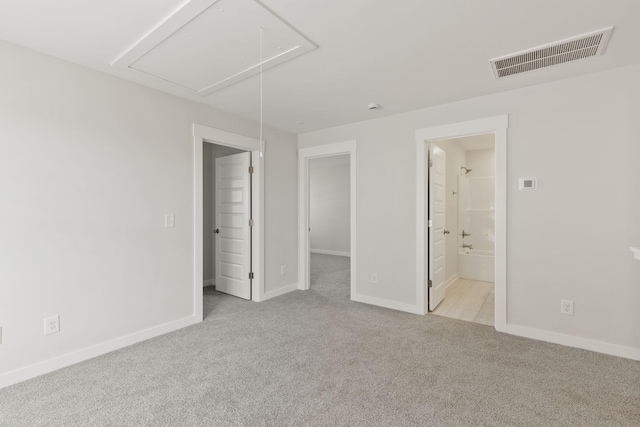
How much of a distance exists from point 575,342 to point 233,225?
4047 mm

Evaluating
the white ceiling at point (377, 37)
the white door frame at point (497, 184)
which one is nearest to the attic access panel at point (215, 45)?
the white ceiling at point (377, 37)

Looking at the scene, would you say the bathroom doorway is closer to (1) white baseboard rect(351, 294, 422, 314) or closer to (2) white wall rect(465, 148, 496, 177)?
(2) white wall rect(465, 148, 496, 177)

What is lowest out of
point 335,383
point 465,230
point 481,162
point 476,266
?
point 335,383

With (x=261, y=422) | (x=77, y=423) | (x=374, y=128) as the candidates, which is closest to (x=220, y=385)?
(x=261, y=422)

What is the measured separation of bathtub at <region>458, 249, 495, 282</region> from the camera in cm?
513

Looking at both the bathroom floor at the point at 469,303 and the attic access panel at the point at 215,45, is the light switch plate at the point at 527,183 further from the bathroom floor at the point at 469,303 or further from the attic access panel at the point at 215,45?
the attic access panel at the point at 215,45

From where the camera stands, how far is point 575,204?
106 inches

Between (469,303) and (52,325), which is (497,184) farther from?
(52,325)

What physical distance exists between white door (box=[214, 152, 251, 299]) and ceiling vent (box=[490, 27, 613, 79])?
303cm

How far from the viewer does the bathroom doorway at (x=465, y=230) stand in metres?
3.76

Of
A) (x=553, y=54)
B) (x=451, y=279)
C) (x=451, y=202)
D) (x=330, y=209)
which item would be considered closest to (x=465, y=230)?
(x=451, y=202)

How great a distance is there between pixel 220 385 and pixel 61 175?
206cm

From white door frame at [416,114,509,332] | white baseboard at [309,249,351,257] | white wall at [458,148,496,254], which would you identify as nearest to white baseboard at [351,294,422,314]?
white door frame at [416,114,509,332]

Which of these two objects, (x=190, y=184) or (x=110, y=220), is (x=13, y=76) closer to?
(x=110, y=220)
